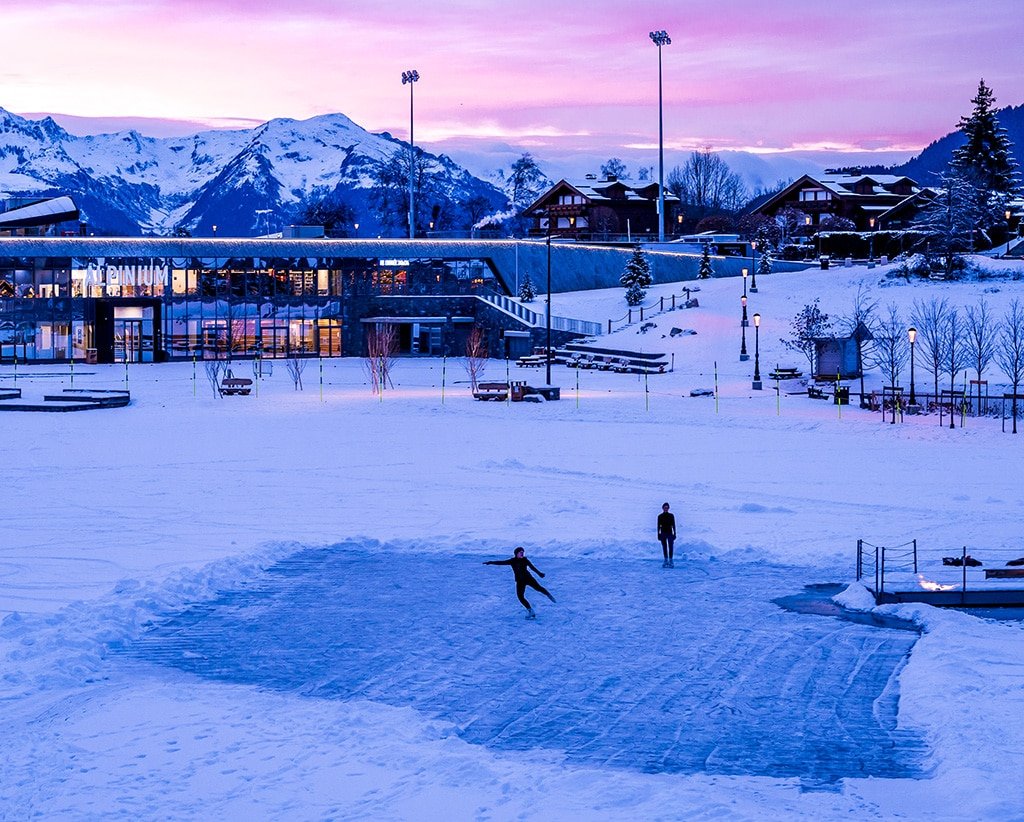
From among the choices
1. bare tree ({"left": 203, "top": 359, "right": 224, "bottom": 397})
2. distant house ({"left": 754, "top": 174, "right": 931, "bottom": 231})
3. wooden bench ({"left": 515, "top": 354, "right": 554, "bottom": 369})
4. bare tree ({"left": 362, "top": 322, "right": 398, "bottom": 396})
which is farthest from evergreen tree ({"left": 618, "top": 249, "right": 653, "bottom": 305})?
distant house ({"left": 754, "top": 174, "right": 931, "bottom": 231})

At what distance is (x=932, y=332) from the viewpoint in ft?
156

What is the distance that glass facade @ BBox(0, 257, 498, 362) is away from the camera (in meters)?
68.9

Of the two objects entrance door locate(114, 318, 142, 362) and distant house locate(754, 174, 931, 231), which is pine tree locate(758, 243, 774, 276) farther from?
entrance door locate(114, 318, 142, 362)

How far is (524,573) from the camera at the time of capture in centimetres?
1745

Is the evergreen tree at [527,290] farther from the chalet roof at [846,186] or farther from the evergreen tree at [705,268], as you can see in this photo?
the chalet roof at [846,186]

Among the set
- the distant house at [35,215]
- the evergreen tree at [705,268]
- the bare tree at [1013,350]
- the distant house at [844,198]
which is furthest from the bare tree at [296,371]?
the distant house at [844,198]

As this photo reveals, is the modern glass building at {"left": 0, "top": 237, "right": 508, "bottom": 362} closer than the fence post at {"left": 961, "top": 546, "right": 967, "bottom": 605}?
No

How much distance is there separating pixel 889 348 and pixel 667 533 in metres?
32.7

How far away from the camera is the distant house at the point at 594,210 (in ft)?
354

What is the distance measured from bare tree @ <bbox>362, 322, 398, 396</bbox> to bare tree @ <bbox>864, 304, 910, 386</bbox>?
63.8 feet

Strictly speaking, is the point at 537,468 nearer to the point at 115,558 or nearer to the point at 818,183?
the point at 115,558

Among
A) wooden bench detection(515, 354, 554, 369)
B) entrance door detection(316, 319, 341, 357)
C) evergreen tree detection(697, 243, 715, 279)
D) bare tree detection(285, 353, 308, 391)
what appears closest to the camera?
bare tree detection(285, 353, 308, 391)

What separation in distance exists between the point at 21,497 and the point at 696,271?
6244 cm

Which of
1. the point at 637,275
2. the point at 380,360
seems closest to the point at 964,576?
the point at 380,360
